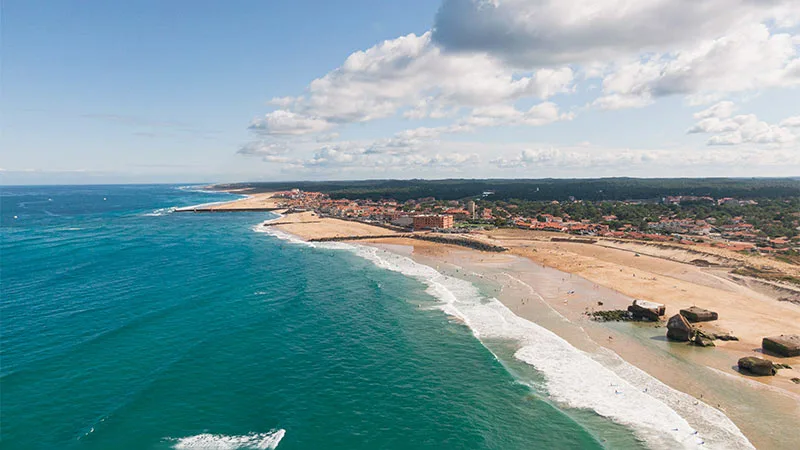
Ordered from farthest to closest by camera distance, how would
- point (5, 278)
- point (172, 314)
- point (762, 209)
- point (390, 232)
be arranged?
point (762, 209)
point (390, 232)
point (5, 278)
point (172, 314)

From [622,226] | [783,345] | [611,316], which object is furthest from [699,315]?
[622,226]

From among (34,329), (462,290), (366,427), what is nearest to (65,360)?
(34,329)

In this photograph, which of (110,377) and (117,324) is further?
(117,324)

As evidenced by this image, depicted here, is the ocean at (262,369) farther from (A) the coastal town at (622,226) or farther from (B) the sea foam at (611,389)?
(A) the coastal town at (622,226)

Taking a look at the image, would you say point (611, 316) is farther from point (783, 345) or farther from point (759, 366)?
point (759, 366)

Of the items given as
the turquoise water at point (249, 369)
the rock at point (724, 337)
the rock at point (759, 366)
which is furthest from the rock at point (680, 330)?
the turquoise water at point (249, 369)

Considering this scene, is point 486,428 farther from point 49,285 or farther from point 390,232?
point 390,232
